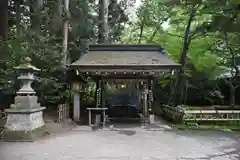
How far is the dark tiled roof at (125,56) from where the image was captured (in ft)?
35.6

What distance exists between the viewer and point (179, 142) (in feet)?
25.0

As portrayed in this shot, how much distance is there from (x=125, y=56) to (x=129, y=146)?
6.10m

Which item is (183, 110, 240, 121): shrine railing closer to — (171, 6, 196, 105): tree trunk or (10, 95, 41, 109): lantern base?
(171, 6, 196, 105): tree trunk

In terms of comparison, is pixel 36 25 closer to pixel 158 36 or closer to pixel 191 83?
pixel 158 36

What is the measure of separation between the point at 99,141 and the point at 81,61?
15.2 ft

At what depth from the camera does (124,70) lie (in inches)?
418

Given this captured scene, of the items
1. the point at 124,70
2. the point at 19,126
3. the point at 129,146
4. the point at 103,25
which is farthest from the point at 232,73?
the point at 19,126

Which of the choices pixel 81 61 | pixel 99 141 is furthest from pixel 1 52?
pixel 99 141

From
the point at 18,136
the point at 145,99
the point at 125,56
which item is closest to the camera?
the point at 18,136

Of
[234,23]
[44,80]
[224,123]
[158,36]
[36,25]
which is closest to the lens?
[234,23]

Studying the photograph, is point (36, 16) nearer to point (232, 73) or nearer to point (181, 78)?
point (181, 78)

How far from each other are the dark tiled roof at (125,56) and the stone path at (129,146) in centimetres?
307

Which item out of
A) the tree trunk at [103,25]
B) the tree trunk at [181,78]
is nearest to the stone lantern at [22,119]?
the tree trunk at [103,25]

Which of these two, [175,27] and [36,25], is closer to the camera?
[36,25]
